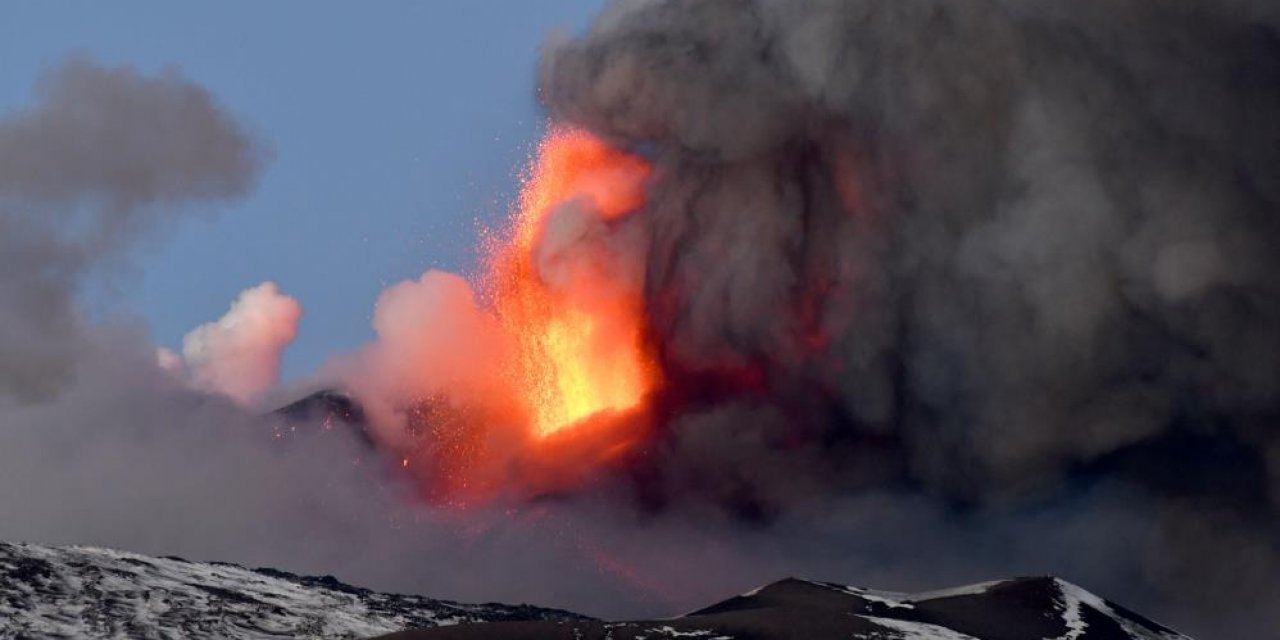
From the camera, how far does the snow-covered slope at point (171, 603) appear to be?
122375mm

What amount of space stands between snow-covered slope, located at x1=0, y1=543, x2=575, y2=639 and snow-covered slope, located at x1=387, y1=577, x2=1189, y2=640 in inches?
796

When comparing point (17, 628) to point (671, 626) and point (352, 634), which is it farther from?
point (671, 626)

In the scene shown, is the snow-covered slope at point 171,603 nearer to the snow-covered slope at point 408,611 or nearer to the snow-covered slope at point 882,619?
the snow-covered slope at point 408,611

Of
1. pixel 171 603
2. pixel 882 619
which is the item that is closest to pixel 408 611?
pixel 171 603

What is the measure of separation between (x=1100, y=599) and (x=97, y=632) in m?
123

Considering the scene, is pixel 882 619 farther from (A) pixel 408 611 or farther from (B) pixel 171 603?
(B) pixel 171 603

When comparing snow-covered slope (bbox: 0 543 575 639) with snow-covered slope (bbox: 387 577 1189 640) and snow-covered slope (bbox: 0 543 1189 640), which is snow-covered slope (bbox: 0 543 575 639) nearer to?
snow-covered slope (bbox: 0 543 1189 640)

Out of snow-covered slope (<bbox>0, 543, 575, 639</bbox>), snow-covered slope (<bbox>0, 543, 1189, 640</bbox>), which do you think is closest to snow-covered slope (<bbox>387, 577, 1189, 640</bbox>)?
snow-covered slope (<bbox>0, 543, 1189, 640</bbox>)

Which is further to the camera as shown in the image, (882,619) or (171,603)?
(882,619)

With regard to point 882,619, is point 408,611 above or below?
above

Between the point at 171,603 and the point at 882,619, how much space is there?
70.3m

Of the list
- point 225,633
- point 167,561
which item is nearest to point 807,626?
point 225,633

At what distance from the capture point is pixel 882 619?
150 metres

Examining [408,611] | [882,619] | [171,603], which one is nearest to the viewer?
[171,603]
